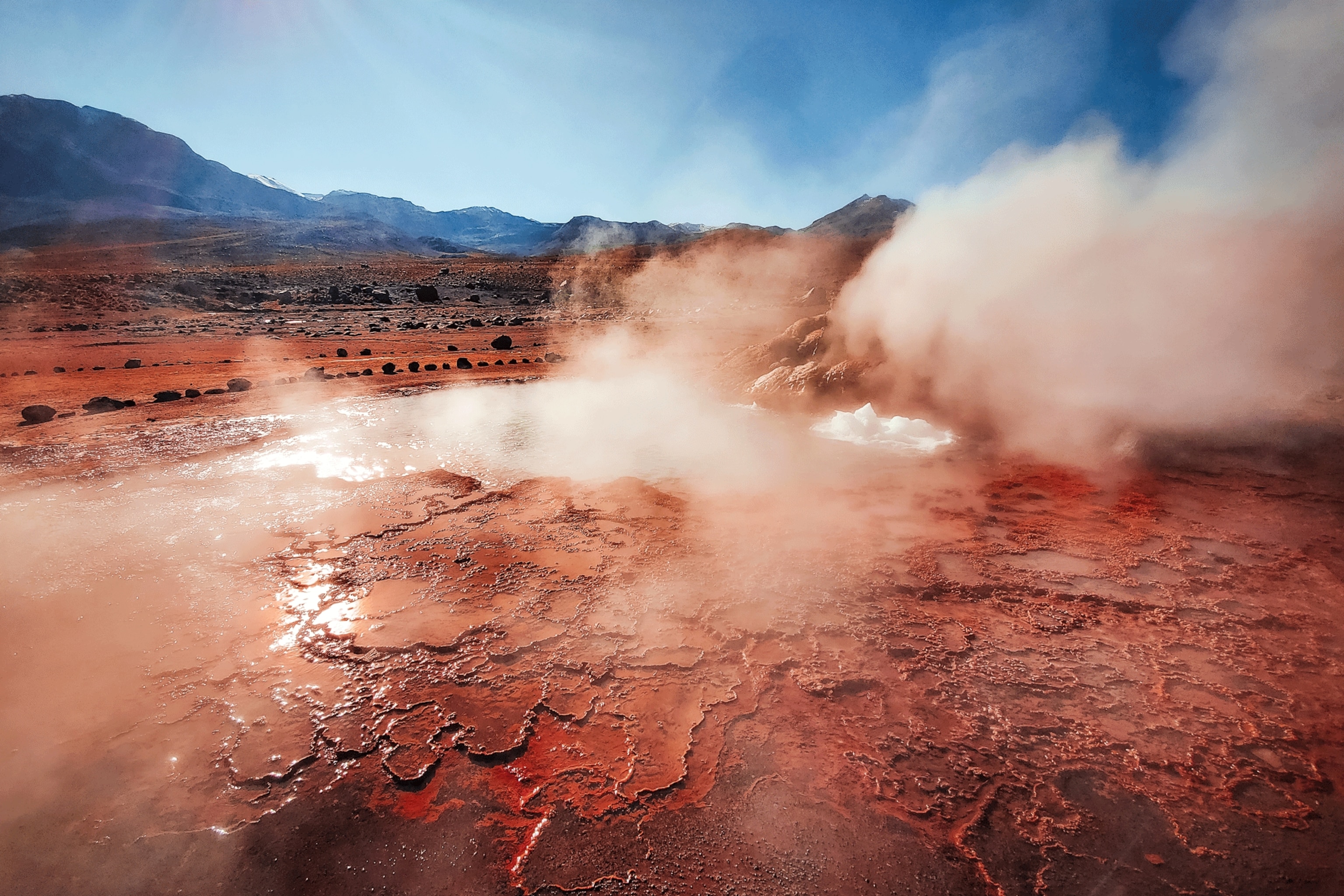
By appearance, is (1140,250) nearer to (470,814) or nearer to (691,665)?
(691,665)

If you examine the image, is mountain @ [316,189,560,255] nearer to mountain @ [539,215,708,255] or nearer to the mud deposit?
mountain @ [539,215,708,255]

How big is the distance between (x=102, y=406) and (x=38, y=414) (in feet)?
2.70

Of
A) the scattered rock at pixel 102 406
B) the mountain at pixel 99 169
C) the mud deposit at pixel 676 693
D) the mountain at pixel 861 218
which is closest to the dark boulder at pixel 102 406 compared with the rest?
the scattered rock at pixel 102 406

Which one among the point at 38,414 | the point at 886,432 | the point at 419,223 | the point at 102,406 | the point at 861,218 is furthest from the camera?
the point at 419,223

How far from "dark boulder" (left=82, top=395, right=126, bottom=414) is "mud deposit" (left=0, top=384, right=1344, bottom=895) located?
4.82 m

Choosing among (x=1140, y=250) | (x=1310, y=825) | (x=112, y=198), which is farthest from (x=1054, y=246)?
(x=112, y=198)

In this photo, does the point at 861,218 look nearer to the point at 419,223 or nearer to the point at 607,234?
the point at 607,234

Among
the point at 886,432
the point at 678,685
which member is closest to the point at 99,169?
the point at 886,432

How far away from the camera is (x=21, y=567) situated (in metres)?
4.35

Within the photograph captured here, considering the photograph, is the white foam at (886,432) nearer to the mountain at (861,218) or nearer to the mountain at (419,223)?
the mountain at (861,218)

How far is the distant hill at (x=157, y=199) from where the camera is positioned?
79375 millimetres

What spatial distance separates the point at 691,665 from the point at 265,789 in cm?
230

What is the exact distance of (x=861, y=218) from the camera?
76438 mm

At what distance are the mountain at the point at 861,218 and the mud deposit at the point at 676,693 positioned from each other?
7090 centimetres
